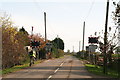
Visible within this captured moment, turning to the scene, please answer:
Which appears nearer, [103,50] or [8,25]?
[103,50]

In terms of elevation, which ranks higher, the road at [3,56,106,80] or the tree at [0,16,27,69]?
the tree at [0,16,27,69]

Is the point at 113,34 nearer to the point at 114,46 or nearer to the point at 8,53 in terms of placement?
the point at 114,46

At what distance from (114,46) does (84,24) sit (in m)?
45.5

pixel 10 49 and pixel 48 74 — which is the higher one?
pixel 10 49

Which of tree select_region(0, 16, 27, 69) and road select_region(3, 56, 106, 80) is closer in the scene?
road select_region(3, 56, 106, 80)

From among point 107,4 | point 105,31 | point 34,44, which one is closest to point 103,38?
point 105,31

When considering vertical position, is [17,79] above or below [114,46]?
below

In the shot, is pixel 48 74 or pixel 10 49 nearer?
pixel 48 74

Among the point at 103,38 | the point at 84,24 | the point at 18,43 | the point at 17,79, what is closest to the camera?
the point at 17,79

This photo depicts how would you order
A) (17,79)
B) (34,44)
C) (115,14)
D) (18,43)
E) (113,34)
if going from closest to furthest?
(17,79) < (115,14) < (113,34) < (18,43) < (34,44)

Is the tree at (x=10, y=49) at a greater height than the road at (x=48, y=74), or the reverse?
the tree at (x=10, y=49)

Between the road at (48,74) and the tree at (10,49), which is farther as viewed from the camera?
the tree at (10,49)

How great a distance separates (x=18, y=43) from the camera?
27625 millimetres

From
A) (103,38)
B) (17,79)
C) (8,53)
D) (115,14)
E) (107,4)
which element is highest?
(107,4)
